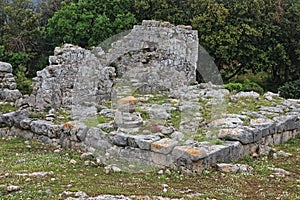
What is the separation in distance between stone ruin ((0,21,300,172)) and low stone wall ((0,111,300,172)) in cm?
3

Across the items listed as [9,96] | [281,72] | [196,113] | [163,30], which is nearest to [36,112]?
[9,96]

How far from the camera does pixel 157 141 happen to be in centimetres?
1135

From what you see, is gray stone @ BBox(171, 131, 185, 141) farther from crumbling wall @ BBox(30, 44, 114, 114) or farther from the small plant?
crumbling wall @ BBox(30, 44, 114, 114)

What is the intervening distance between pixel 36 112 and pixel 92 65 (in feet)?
10.9

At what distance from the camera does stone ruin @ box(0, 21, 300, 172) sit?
11492mm

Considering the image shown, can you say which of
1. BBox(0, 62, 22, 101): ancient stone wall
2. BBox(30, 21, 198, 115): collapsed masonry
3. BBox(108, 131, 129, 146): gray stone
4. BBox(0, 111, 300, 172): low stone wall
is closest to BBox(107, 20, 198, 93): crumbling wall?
BBox(30, 21, 198, 115): collapsed masonry

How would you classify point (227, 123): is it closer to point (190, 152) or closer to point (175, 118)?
point (175, 118)

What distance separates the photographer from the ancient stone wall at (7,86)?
1719cm

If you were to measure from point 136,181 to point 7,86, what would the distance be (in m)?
10.1

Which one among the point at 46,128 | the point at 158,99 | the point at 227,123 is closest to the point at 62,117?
the point at 46,128

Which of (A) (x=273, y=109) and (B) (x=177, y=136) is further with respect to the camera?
(A) (x=273, y=109)

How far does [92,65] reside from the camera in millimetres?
17688

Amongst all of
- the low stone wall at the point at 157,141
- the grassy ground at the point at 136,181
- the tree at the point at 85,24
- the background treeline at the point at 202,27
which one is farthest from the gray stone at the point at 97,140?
the tree at the point at 85,24

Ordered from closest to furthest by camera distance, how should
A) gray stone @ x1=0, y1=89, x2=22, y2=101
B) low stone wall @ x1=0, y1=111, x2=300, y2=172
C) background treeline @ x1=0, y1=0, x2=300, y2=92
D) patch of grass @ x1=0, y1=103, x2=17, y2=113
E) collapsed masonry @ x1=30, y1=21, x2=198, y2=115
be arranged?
low stone wall @ x1=0, y1=111, x2=300, y2=172
patch of grass @ x1=0, y1=103, x2=17, y2=113
gray stone @ x1=0, y1=89, x2=22, y2=101
collapsed masonry @ x1=30, y1=21, x2=198, y2=115
background treeline @ x1=0, y1=0, x2=300, y2=92
